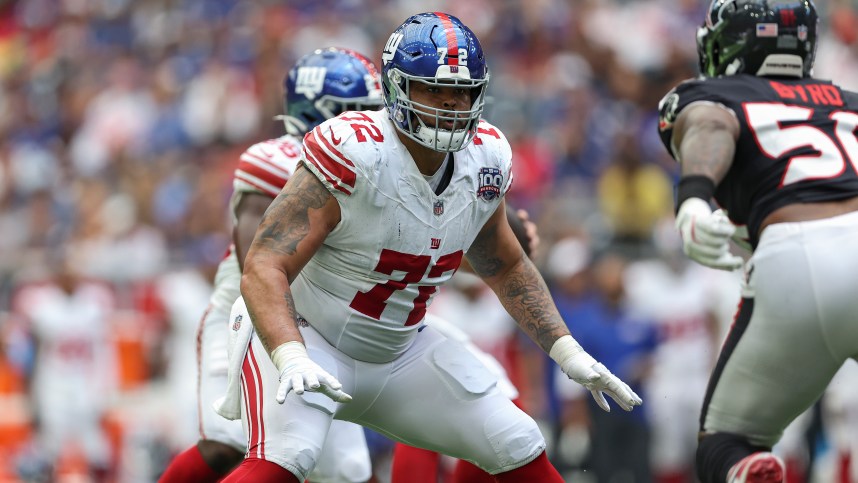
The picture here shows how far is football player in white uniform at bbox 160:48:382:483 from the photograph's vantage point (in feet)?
18.0

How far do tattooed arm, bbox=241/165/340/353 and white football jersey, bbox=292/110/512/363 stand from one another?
57 millimetres

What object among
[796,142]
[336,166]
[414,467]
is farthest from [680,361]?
[336,166]

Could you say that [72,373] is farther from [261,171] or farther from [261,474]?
[261,474]

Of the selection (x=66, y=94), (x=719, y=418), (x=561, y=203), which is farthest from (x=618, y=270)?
(x=66, y=94)

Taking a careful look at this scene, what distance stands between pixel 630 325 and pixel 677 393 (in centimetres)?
57

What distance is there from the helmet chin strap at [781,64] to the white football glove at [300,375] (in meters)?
2.14

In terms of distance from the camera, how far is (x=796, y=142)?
484 cm

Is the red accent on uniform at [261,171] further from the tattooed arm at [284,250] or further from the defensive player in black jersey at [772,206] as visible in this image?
the defensive player in black jersey at [772,206]

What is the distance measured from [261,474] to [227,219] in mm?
8287

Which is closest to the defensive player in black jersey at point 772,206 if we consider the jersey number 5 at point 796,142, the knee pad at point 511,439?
the jersey number 5 at point 796,142

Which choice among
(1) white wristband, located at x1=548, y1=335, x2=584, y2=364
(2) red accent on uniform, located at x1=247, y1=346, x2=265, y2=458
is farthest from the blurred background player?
(1) white wristband, located at x1=548, y1=335, x2=584, y2=364

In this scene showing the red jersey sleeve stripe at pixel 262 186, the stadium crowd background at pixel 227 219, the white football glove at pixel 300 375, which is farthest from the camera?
the stadium crowd background at pixel 227 219

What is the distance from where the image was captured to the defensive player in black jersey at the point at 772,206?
4625mm

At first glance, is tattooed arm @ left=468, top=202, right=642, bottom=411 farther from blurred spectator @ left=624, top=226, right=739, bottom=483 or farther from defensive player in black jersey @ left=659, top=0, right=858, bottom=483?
blurred spectator @ left=624, top=226, right=739, bottom=483
